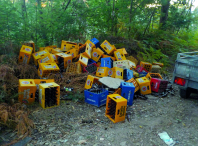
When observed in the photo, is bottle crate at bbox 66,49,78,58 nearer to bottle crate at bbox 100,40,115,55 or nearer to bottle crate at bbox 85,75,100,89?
bottle crate at bbox 100,40,115,55

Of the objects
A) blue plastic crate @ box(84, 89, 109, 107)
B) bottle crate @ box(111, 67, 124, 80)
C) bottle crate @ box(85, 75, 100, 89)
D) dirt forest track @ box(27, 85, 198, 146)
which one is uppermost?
bottle crate @ box(111, 67, 124, 80)

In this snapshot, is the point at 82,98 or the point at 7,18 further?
the point at 7,18

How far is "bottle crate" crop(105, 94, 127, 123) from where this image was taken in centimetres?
362

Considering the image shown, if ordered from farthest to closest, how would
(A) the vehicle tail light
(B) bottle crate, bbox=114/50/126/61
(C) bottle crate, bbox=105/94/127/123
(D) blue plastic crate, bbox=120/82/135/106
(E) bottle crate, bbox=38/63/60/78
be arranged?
1. (B) bottle crate, bbox=114/50/126/61
2. (E) bottle crate, bbox=38/63/60/78
3. (A) the vehicle tail light
4. (D) blue plastic crate, bbox=120/82/135/106
5. (C) bottle crate, bbox=105/94/127/123

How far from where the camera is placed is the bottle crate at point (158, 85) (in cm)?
551

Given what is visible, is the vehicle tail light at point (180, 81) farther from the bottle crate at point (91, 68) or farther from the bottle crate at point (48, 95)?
the bottle crate at point (48, 95)

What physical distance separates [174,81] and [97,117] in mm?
2693

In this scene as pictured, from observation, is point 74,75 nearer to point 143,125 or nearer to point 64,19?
point 143,125

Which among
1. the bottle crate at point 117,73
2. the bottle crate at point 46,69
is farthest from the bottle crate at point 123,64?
the bottle crate at point 46,69

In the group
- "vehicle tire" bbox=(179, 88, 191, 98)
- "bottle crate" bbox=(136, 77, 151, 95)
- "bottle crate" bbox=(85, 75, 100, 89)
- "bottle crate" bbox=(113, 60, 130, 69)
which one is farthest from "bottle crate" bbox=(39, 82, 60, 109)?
"vehicle tire" bbox=(179, 88, 191, 98)

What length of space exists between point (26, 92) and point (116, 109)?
2244 millimetres

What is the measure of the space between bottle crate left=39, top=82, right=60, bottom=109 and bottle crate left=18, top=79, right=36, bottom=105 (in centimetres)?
22

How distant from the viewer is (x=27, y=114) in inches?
140

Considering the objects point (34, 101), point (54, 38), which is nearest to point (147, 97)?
point (34, 101)
